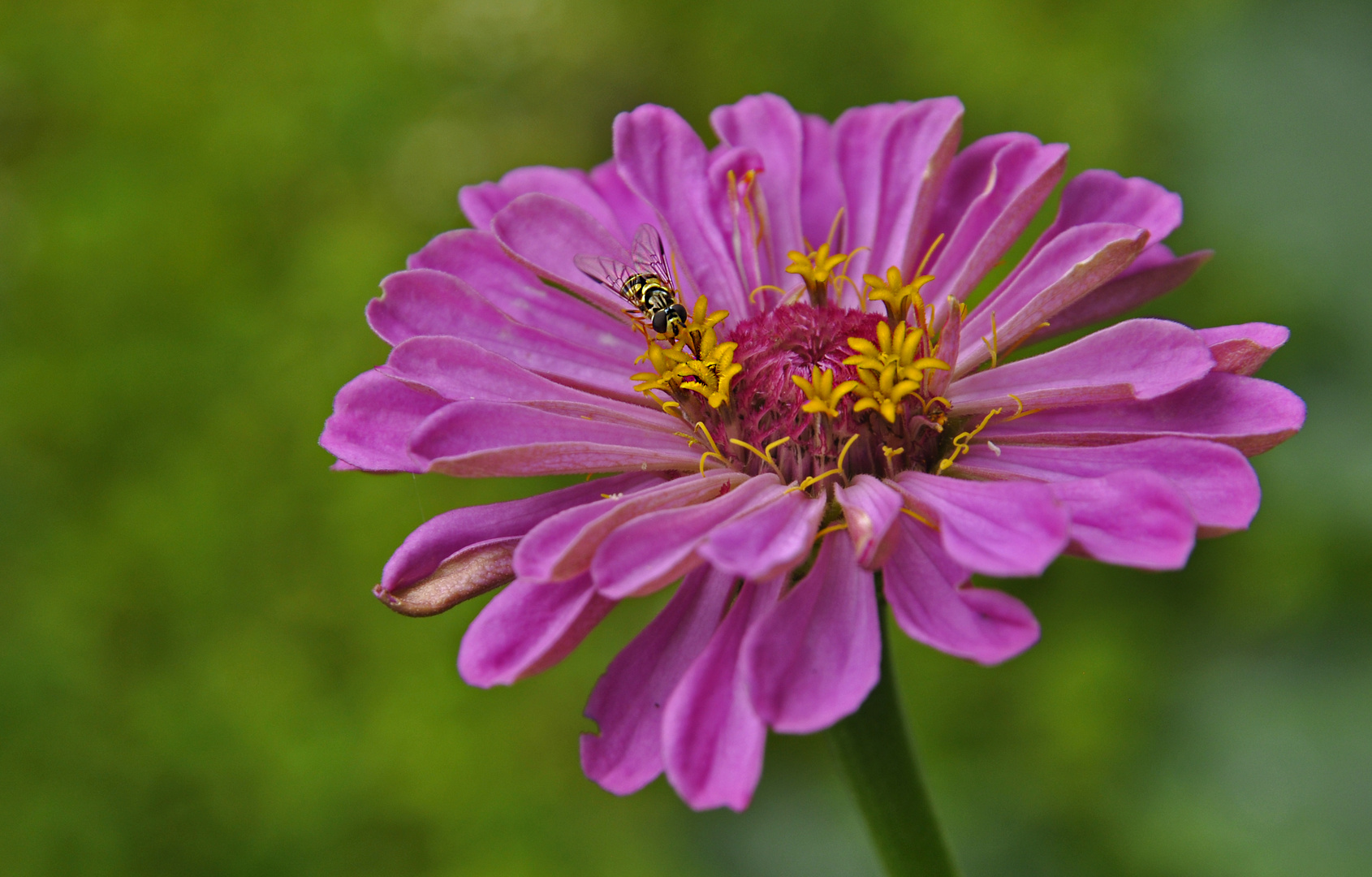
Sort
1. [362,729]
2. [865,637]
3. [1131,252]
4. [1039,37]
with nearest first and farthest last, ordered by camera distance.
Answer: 1. [865,637]
2. [1131,252]
3. [362,729]
4. [1039,37]

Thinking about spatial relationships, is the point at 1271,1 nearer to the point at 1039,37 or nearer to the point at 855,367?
the point at 1039,37

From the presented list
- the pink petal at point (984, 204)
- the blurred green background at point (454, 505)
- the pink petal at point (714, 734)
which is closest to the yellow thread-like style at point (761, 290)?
the pink petal at point (984, 204)

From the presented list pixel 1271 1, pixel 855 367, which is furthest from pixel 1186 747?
pixel 1271 1

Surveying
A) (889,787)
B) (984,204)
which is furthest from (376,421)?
(984,204)

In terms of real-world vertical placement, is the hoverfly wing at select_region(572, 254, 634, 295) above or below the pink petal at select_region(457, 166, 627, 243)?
below

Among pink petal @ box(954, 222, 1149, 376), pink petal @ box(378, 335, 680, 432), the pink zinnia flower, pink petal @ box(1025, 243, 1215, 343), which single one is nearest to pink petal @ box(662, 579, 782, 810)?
the pink zinnia flower

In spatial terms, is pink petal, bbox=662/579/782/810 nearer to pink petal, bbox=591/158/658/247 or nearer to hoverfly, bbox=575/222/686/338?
hoverfly, bbox=575/222/686/338
